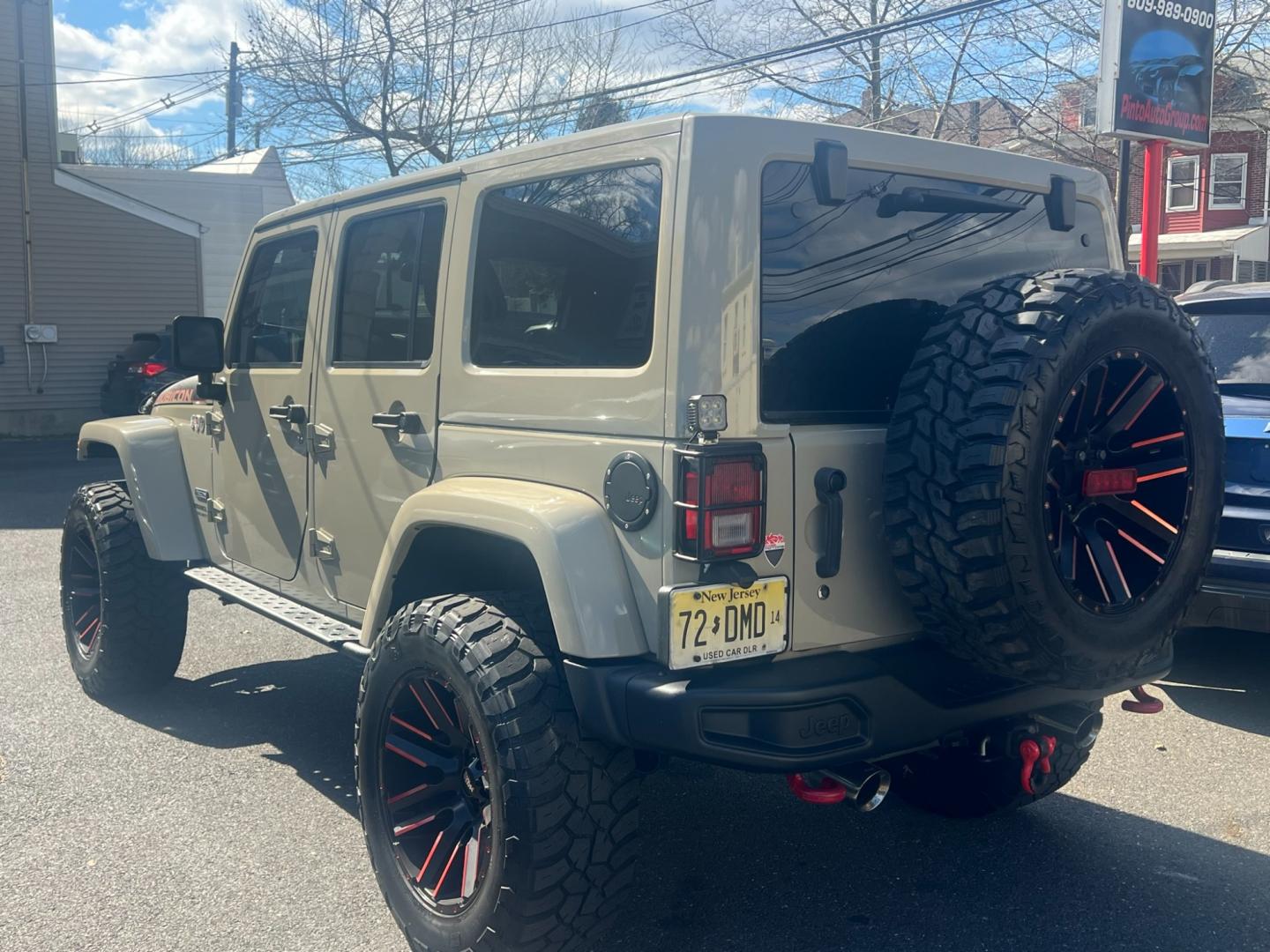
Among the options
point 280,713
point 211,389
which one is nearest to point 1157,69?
point 211,389

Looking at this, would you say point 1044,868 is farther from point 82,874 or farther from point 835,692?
point 82,874

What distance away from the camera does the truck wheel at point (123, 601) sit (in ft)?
16.6

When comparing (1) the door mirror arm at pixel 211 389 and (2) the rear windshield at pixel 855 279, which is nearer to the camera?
(2) the rear windshield at pixel 855 279

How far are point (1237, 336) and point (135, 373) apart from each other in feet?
55.5

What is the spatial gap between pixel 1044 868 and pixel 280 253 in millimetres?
3471

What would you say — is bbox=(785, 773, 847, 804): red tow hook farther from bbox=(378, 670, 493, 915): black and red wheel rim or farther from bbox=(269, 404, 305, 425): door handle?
bbox=(269, 404, 305, 425): door handle

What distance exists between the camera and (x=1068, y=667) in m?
2.81

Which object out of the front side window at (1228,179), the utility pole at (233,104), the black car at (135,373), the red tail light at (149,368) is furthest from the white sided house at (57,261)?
the front side window at (1228,179)

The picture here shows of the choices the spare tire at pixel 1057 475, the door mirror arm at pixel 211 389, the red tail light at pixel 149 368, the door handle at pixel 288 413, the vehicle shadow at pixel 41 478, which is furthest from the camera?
the red tail light at pixel 149 368

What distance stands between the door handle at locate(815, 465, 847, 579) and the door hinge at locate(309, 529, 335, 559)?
74.9 inches

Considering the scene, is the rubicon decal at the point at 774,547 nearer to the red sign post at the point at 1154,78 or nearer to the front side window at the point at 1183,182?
the red sign post at the point at 1154,78

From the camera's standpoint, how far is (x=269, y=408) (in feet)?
14.7

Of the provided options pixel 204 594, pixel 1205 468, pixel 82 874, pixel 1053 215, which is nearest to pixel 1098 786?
pixel 1205 468

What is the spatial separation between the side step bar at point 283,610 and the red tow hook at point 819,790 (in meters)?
1.31
